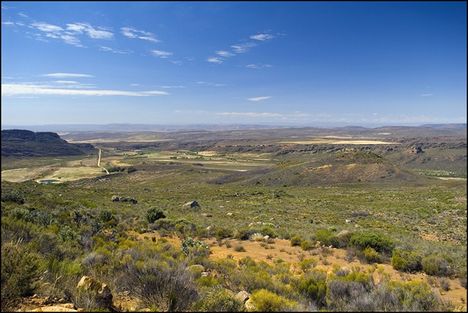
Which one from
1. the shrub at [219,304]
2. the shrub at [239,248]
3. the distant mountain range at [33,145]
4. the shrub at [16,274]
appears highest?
the shrub at [16,274]

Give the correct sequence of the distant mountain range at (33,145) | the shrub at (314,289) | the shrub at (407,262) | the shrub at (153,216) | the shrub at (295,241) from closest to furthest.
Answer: the shrub at (314,289), the shrub at (407,262), the shrub at (295,241), the shrub at (153,216), the distant mountain range at (33,145)

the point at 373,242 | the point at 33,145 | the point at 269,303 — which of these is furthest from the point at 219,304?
the point at 33,145

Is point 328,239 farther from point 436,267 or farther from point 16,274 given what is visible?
point 16,274

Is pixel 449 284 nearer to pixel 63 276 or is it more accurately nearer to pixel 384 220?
pixel 63 276

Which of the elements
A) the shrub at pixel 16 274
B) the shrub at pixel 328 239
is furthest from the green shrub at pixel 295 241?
the shrub at pixel 16 274

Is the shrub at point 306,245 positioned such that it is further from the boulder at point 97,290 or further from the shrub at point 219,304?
the boulder at point 97,290

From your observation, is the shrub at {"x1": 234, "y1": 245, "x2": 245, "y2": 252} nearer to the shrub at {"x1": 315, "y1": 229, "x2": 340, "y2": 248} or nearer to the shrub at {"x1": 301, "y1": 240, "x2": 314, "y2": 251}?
the shrub at {"x1": 301, "y1": 240, "x2": 314, "y2": 251}

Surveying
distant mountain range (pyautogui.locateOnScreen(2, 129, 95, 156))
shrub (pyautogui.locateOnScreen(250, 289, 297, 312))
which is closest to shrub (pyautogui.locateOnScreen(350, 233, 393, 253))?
shrub (pyautogui.locateOnScreen(250, 289, 297, 312))
